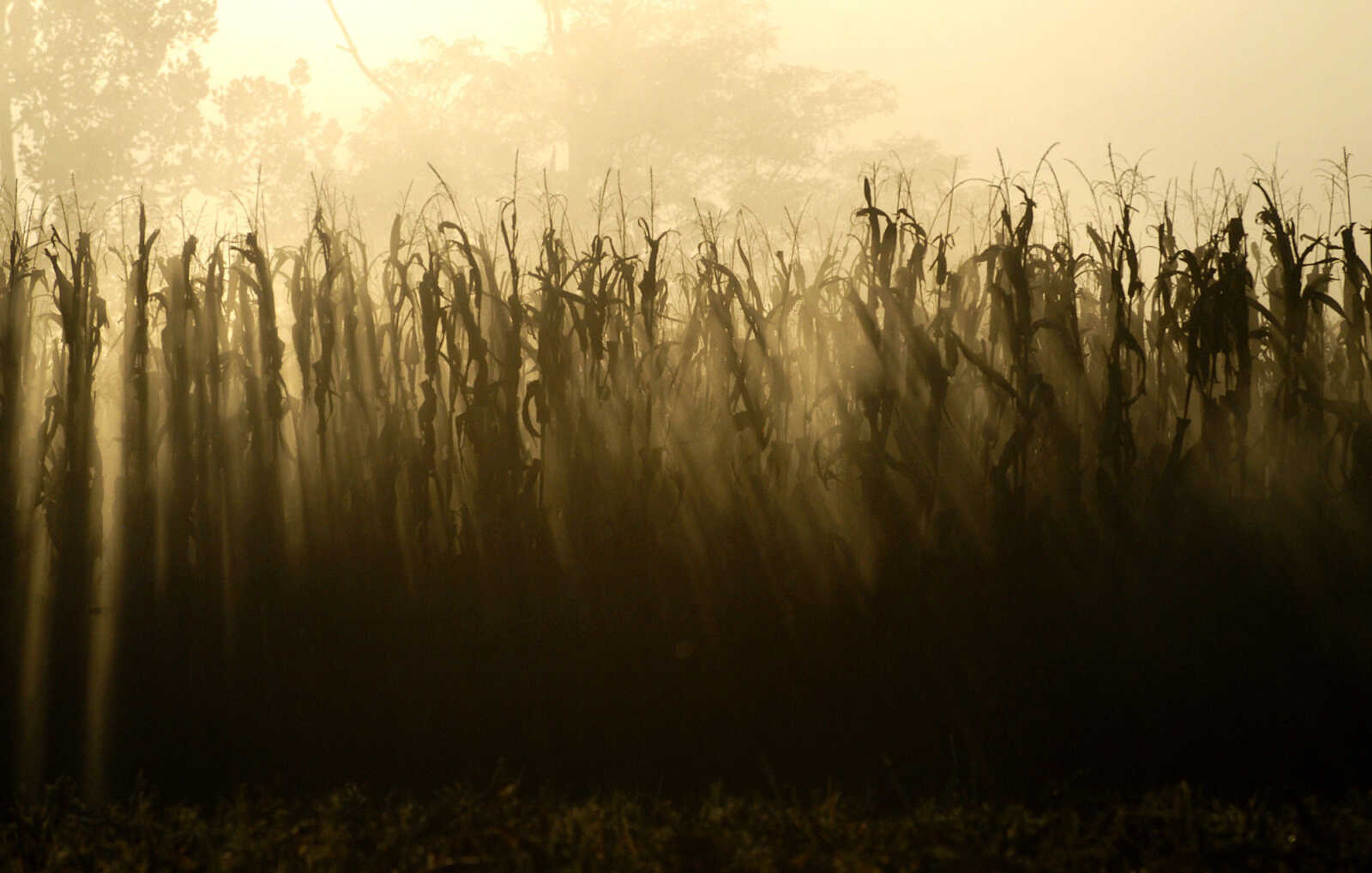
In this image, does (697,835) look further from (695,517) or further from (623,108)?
(623,108)

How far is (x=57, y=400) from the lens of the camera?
Result: 3428 millimetres

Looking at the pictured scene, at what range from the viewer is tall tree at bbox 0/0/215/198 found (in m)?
18.0

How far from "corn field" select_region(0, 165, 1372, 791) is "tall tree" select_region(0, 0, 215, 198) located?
16.3m

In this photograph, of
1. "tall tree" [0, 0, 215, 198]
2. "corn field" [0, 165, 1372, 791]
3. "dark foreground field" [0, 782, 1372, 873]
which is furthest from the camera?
"tall tree" [0, 0, 215, 198]

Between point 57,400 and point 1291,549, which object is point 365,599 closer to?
point 57,400

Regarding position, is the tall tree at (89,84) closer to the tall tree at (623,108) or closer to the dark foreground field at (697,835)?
→ the tall tree at (623,108)

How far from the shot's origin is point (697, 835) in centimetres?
198

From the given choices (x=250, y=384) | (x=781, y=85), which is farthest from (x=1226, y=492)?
(x=781, y=85)

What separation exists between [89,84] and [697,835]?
19.3 m

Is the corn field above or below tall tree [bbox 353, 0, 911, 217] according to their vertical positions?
below

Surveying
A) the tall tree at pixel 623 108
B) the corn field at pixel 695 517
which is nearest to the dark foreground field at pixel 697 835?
the corn field at pixel 695 517

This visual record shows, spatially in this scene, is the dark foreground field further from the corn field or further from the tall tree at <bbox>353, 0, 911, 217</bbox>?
the tall tree at <bbox>353, 0, 911, 217</bbox>

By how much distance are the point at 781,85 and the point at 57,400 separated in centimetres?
1773

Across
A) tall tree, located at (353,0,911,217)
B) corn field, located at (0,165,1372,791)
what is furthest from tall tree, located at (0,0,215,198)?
corn field, located at (0,165,1372,791)
